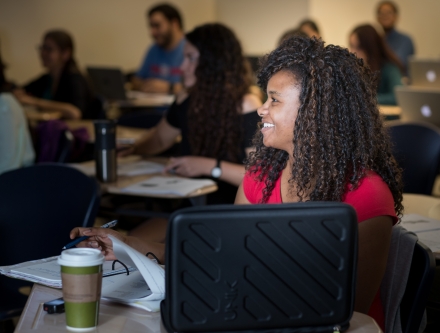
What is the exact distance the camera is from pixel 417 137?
312 cm

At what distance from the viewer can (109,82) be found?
21.5 ft

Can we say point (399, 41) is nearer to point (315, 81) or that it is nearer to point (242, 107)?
point (242, 107)

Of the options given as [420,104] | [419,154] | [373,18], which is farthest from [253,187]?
[373,18]

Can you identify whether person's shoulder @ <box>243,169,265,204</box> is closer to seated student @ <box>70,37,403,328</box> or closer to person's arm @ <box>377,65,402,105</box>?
seated student @ <box>70,37,403,328</box>

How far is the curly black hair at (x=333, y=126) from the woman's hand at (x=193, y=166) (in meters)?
1.32

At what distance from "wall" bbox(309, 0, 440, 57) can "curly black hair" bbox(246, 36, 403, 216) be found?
6.65 meters

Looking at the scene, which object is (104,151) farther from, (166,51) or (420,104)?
(166,51)

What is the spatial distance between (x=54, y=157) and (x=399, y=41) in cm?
505

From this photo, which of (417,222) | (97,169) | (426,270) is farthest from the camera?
(97,169)

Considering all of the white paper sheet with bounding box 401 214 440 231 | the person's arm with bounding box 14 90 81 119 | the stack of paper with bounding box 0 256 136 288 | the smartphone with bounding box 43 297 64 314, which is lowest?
the person's arm with bounding box 14 90 81 119

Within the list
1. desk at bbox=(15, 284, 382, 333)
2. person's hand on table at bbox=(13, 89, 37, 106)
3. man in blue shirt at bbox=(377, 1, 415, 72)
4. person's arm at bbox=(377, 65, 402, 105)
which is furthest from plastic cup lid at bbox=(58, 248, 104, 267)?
man in blue shirt at bbox=(377, 1, 415, 72)

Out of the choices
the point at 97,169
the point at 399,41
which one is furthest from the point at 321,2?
the point at 97,169

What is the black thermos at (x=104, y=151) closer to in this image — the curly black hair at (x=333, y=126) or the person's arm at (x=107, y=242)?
the person's arm at (x=107, y=242)

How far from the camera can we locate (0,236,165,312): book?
4.17 feet
